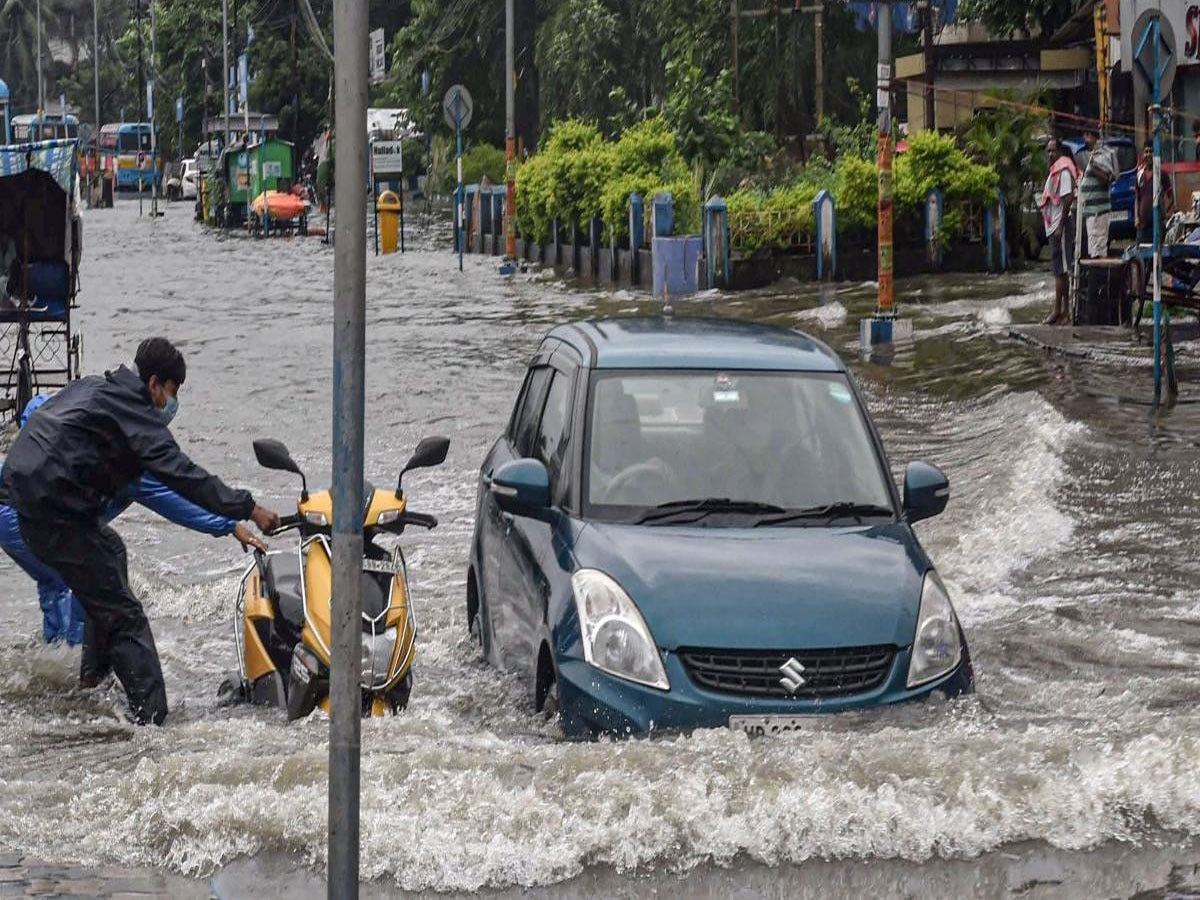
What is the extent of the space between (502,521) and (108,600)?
5.33 ft

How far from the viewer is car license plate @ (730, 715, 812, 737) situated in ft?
22.7

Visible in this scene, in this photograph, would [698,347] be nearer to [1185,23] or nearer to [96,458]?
[96,458]

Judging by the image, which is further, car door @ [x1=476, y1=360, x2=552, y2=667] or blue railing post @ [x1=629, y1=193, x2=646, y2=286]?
blue railing post @ [x1=629, y1=193, x2=646, y2=286]

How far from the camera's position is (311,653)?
7.60 metres

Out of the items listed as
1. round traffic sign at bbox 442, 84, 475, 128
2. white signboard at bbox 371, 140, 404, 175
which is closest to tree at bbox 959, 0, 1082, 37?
round traffic sign at bbox 442, 84, 475, 128

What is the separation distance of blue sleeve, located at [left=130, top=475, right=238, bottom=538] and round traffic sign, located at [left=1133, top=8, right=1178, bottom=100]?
9158 millimetres

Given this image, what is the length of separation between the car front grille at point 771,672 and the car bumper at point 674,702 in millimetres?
26

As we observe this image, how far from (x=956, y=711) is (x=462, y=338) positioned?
18.4 metres

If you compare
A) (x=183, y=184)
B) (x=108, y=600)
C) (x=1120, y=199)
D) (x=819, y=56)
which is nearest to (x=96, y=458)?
(x=108, y=600)

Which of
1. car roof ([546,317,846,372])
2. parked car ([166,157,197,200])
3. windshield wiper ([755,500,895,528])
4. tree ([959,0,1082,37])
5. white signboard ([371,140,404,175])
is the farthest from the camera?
parked car ([166,157,197,200])

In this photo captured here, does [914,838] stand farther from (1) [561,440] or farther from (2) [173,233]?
(2) [173,233]

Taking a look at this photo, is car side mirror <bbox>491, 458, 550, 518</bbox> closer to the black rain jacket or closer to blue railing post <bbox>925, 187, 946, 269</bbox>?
the black rain jacket

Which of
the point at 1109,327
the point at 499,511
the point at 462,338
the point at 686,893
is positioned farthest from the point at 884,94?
the point at 686,893

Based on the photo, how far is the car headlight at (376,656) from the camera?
757 centimetres
